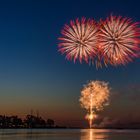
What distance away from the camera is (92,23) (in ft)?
180
